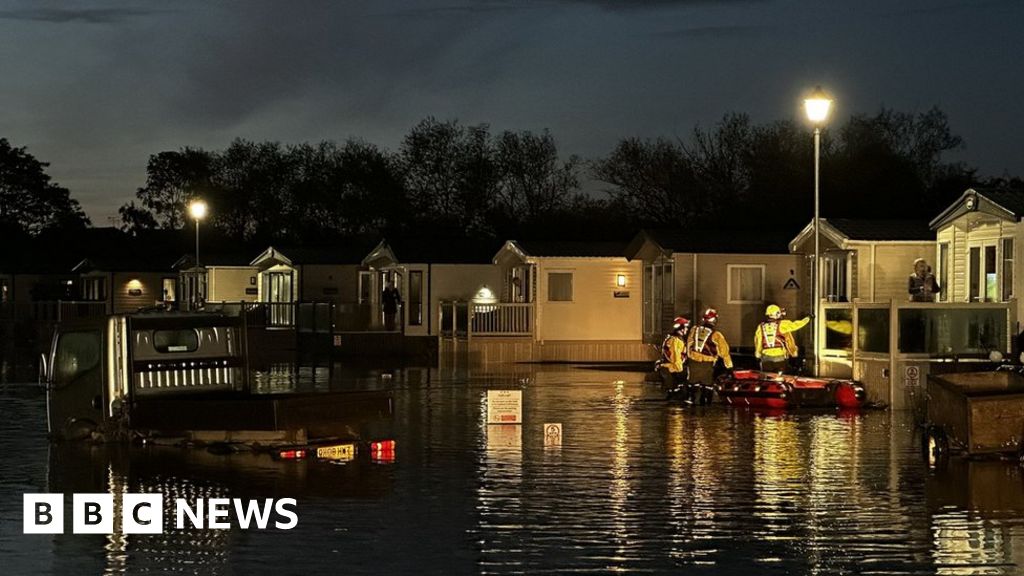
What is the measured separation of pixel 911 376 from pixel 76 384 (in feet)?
47.2

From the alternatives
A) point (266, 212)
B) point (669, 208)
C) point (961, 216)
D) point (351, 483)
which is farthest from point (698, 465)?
point (266, 212)

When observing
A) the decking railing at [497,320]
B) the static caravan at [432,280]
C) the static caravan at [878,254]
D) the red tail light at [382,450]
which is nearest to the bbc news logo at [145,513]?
the red tail light at [382,450]

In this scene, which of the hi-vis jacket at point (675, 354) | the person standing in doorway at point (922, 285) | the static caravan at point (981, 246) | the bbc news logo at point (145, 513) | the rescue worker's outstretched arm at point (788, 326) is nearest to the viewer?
the bbc news logo at point (145, 513)

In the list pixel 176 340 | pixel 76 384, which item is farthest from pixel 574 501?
pixel 76 384

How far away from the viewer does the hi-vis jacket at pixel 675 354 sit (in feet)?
95.2

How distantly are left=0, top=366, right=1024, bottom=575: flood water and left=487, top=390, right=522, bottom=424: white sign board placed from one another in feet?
1.13

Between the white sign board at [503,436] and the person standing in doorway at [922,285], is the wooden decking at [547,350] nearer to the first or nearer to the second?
the person standing in doorway at [922,285]

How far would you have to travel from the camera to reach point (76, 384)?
2070 centimetres

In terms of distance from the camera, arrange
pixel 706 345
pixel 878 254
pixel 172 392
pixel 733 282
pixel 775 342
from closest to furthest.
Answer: pixel 172 392, pixel 706 345, pixel 775 342, pixel 878 254, pixel 733 282

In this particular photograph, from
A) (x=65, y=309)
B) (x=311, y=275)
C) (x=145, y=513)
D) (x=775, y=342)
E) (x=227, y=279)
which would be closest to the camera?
(x=145, y=513)

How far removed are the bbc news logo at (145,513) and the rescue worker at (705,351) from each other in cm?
1361

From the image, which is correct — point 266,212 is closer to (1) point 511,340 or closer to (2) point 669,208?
(2) point 669,208

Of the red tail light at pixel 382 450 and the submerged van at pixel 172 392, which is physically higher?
the submerged van at pixel 172 392

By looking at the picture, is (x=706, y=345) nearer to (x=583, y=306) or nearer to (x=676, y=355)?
(x=676, y=355)
